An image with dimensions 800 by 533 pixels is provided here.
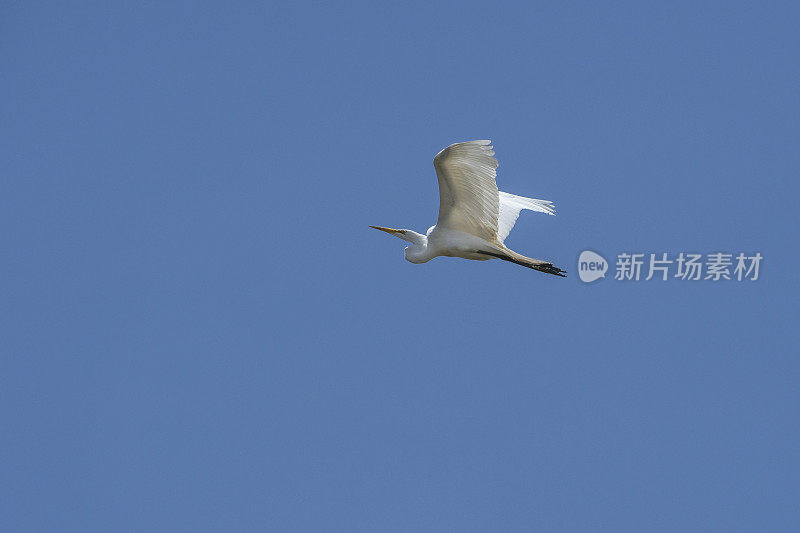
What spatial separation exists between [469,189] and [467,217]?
0.79 m

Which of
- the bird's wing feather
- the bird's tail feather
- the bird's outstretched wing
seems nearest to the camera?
the bird's outstretched wing

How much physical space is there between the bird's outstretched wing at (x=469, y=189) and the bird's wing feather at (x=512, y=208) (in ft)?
4.25

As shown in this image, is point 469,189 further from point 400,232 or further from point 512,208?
point 512,208

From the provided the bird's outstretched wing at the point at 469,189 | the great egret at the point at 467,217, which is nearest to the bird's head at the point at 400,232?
the great egret at the point at 467,217

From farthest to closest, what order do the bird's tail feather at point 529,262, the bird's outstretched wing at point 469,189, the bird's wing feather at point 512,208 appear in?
1. the bird's wing feather at point 512,208
2. the bird's tail feather at point 529,262
3. the bird's outstretched wing at point 469,189

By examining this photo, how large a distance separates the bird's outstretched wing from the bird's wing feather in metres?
1.30

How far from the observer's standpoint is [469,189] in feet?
49.8

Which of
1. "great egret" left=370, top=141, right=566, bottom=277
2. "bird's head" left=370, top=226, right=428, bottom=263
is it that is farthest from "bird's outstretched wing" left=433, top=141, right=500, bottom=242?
"bird's head" left=370, top=226, right=428, bottom=263

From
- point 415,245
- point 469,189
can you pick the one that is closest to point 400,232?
point 415,245

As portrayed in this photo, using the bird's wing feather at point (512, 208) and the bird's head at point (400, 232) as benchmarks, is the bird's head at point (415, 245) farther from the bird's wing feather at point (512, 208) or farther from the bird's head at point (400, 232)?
the bird's wing feather at point (512, 208)

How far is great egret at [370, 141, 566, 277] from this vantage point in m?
14.5

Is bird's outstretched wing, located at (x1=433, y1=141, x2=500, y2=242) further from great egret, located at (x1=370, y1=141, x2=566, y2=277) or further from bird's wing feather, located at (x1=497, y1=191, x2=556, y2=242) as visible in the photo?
bird's wing feather, located at (x1=497, y1=191, x2=556, y2=242)

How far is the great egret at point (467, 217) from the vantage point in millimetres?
14492

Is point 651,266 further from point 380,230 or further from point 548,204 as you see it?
point 380,230
